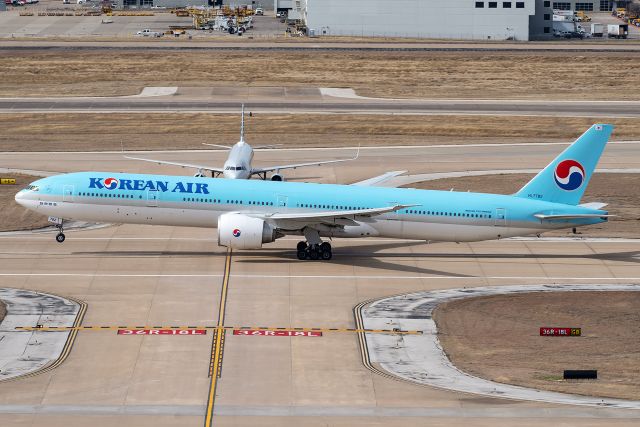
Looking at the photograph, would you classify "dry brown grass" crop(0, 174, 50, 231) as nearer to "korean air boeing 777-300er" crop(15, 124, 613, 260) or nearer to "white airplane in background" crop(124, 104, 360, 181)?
"korean air boeing 777-300er" crop(15, 124, 613, 260)

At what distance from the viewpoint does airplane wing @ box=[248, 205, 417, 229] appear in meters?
66.2

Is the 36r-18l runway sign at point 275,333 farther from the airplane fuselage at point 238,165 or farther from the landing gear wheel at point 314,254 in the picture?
the airplane fuselage at point 238,165

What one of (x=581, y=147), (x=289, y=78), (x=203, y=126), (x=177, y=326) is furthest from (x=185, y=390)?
(x=289, y=78)

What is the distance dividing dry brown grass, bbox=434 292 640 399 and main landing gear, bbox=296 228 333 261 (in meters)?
10.8

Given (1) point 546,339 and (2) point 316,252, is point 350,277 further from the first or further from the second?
(1) point 546,339

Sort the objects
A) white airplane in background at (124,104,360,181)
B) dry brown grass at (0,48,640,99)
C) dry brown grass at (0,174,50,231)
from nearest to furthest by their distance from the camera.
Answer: dry brown grass at (0,174,50,231)
white airplane in background at (124,104,360,181)
dry brown grass at (0,48,640,99)

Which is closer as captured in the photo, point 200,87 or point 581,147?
point 581,147

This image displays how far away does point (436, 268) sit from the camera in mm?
67938

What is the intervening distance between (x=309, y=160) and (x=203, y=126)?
18.7 meters

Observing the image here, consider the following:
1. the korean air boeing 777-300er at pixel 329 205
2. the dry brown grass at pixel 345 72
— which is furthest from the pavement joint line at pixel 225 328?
the dry brown grass at pixel 345 72

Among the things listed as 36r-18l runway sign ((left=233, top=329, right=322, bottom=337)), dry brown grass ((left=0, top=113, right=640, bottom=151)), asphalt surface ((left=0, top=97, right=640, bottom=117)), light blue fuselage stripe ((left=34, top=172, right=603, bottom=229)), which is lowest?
36r-18l runway sign ((left=233, top=329, right=322, bottom=337))

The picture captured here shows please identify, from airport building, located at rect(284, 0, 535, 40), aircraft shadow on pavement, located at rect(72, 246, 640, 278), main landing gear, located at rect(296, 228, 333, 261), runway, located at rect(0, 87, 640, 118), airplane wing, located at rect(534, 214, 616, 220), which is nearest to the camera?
airplane wing, located at rect(534, 214, 616, 220)

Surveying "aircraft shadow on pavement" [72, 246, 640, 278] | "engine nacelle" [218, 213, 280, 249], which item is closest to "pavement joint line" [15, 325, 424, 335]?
"engine nacelle" [218, 213, 280, 249]

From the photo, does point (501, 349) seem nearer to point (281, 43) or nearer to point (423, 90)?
point (423, 90)
